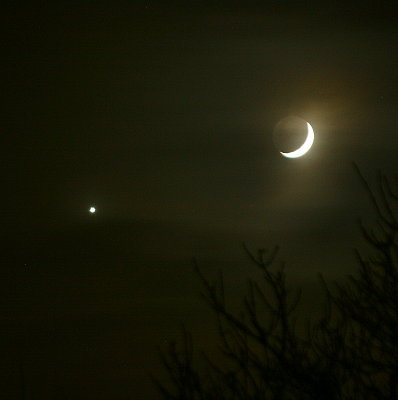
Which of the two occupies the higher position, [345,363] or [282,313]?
[282,313]

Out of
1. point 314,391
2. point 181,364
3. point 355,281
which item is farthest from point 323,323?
point 181,364

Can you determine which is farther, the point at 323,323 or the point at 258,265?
the point at 323,323

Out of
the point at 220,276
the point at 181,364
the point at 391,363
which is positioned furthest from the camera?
the point at 181,364

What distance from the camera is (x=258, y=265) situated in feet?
20.2

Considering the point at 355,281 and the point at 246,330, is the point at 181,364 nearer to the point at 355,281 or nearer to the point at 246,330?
the point at 246,330

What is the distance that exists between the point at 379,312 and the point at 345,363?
53cm

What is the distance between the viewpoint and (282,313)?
6.26 m

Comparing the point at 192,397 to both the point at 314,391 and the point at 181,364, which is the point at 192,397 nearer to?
the point at 181,364

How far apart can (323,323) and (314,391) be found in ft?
3.12

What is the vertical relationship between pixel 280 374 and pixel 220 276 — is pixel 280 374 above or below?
below

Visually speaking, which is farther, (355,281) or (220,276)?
(355,281)

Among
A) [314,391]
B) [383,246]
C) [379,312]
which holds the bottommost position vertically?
[314,391]

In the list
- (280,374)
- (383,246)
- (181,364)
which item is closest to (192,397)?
(181,364)

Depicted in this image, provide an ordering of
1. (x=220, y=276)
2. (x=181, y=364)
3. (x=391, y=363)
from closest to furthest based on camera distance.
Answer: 1. (x=220, y=276)
2. (x=391, y=363)
3. (x=181, y=364)
